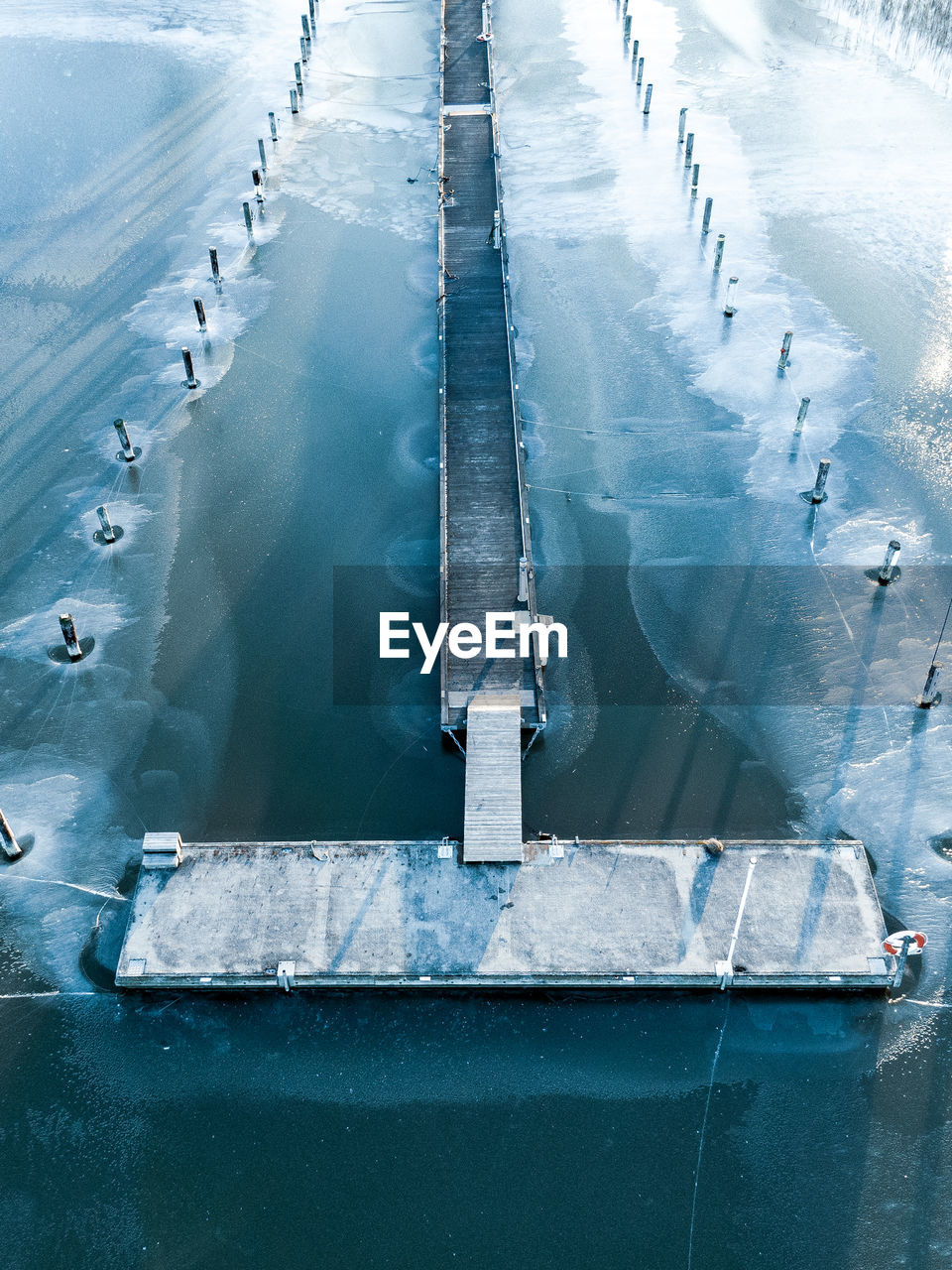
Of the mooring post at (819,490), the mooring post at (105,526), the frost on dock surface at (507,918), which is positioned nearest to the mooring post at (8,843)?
the frost on dock surface at (507,918)

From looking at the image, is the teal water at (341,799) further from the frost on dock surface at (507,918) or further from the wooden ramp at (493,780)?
the wooden ramp at (493,780)

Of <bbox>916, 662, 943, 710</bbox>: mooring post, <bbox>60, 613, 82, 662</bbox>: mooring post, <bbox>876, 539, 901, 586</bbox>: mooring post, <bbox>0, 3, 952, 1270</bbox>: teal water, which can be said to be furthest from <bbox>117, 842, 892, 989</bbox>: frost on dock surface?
<bbox>876, 539, 901, 586</bbox>: mooring post

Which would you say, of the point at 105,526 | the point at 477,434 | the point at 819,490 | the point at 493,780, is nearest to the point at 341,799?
the point at 493,780

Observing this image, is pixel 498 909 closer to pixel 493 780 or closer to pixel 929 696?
pixel 493 780

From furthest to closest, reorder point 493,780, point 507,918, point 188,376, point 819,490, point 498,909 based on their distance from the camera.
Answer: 1. point 188,376
2. point 819,490
3. point 493,780
4. point 498,909
5. point 507,918

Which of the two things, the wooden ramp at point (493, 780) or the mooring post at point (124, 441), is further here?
the mooring post at point (124, 441)

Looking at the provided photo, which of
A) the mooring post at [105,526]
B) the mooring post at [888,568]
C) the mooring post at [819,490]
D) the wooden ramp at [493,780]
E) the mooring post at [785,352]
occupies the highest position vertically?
the mooring post at [785,352]
